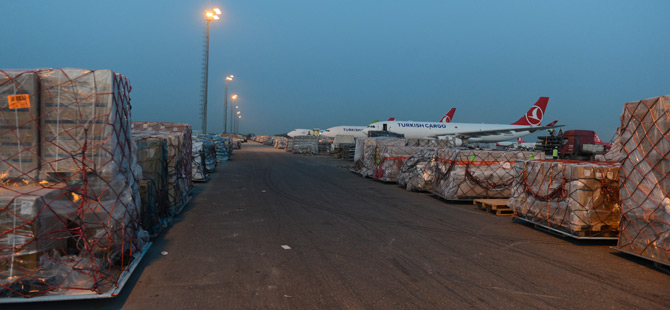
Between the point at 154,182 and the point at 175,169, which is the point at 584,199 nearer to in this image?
the point at 154,182

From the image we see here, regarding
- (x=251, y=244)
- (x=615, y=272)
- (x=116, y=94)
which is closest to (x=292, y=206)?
(x=251, y=244)

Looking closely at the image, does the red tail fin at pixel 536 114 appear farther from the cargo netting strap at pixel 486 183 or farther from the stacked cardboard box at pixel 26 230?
the stacked cardboard box at pixel 26 230

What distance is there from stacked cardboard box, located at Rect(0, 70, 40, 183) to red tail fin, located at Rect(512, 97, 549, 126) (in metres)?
50.8

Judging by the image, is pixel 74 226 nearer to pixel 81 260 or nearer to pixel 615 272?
pixel 81 260

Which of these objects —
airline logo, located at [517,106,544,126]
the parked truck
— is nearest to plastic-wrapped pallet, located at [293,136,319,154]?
the parked truck

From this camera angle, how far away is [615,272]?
19.0 feet

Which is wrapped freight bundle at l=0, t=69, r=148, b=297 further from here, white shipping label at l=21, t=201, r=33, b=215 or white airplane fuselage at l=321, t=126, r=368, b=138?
white airplane fuselage at l=321, t=126, r=368, b=138

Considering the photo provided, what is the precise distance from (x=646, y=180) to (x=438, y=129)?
3800 cm

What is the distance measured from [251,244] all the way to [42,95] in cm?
374

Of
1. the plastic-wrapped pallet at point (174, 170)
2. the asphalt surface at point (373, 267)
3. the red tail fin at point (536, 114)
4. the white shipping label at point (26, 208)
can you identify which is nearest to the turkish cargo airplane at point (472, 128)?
the red tail fin at point (536, 114)


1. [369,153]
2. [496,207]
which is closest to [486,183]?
[496,207]

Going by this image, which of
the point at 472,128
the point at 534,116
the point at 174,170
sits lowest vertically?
the point at 174,170

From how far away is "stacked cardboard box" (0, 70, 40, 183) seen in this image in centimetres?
464

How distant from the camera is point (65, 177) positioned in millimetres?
4855
